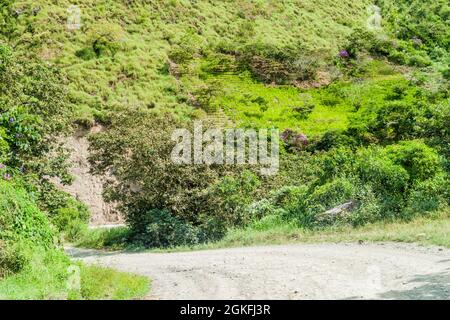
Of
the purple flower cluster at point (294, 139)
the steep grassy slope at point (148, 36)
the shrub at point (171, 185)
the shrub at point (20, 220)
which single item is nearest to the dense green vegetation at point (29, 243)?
the shrub at point (20, 220)

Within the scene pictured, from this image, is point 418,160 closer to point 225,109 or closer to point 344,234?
point 344,234

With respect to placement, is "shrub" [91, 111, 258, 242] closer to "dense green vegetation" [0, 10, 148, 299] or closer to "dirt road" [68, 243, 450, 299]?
"dense green vegetation" [0, 10, 148, 299]

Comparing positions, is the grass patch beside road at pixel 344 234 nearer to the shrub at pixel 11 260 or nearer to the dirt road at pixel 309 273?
the dirt road at pixel 309 273

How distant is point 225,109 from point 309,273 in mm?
34624

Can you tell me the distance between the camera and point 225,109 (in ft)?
144

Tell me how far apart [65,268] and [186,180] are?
34.1 ft

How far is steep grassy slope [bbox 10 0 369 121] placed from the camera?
140ft

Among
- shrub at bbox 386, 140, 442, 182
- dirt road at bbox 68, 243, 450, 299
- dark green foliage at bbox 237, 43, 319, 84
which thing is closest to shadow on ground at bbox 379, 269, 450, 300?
dirt road at bbox 68, 243, 450, 299

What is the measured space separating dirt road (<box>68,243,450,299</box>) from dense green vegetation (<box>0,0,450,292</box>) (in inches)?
66.5

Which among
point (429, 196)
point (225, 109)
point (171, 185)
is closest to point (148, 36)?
point (225, 109)

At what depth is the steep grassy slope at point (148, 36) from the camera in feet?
140
